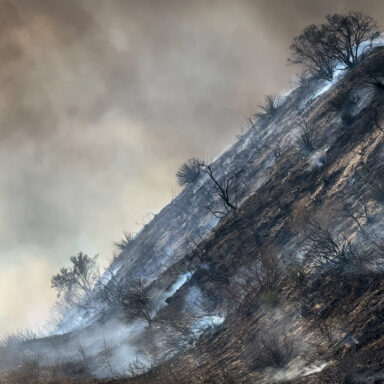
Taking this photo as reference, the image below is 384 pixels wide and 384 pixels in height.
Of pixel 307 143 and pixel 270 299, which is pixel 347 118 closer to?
pixel 307 143

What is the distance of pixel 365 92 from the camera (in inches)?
734

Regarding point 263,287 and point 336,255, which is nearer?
point 336,255

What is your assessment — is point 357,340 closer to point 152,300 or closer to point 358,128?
point 358,128

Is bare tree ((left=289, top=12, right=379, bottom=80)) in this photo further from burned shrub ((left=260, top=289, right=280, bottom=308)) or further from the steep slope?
burned shrub ((left=260, top=289, right=280, bottom=308))

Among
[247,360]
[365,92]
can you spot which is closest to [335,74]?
[365,92]

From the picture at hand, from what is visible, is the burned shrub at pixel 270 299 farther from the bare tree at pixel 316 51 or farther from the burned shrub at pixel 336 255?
the bare tree at pixel 316 51

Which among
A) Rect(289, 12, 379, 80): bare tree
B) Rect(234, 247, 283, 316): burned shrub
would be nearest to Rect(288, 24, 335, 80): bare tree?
Rect(289, 12, 379, 80): bare tree

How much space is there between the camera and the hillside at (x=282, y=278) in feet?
27.9

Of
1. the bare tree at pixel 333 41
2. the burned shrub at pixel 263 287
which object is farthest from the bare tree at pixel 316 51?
the burned shrub at pixel 263 287

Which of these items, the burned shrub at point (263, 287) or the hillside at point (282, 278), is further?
the burned shrub at point (263, 287)

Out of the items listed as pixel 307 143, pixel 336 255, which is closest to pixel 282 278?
pixel 336 255

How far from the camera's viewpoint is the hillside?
8.52 metres

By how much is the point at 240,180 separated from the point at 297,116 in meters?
6.26

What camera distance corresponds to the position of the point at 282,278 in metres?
12.5
